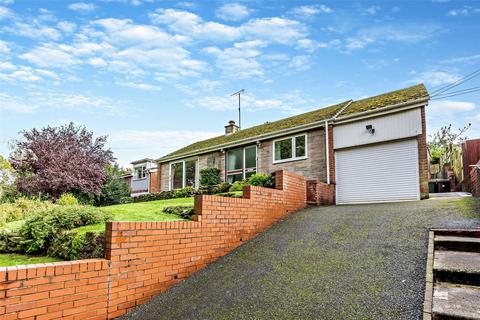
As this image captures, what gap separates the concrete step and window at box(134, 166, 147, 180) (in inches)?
1036

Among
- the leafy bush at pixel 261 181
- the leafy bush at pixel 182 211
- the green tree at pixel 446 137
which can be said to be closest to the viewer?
the leafy bush at pixel 182 211

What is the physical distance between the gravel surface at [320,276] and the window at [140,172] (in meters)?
23.8

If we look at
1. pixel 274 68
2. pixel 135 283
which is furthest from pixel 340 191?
pixel 135 283

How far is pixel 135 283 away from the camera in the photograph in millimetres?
4391

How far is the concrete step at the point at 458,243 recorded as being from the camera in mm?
4895

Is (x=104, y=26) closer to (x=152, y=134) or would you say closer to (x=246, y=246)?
(x=246, y=246)

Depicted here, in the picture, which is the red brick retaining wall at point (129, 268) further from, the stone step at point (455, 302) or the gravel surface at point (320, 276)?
the stone step at point (455, 302)

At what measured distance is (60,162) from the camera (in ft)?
56.3

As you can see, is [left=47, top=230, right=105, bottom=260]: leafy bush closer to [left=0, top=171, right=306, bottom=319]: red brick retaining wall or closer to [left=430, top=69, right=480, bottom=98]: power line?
[left=0, top=171, right=306, bottom=319]: red brick retaining wall

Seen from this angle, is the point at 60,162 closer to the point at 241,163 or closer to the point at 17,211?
the point at 17,211

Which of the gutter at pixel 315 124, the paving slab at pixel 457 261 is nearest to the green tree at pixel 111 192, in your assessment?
the gutter at pixel 315 124

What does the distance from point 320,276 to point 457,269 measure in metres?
1.69

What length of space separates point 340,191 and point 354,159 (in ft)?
Answer: 4.44

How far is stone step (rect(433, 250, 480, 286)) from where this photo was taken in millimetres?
3789
